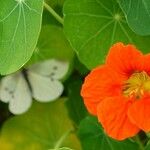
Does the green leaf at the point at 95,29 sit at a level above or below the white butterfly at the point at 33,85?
above

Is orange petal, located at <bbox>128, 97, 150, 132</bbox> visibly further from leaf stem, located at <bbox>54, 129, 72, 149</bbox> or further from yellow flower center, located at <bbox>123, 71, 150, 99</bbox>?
leaf stem, located at <bbox>54, 129, 72, 149</bbox>

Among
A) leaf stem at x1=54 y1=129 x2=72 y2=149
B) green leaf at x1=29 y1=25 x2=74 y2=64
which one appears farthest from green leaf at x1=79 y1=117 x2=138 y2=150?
green leaf at x1=29 y1=25 x2=74 y2=64

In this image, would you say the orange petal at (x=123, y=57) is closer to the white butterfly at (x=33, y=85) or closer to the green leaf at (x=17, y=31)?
the green leaf at (x=17, y=31)

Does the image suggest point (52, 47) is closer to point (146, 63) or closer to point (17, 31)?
point (17, 31)

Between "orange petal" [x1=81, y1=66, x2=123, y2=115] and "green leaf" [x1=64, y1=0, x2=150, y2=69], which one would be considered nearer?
"orange petal" [x1=81, y1=66, x2=123, y2=115]

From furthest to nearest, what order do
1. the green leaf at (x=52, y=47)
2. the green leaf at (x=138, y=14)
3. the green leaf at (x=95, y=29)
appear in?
the green leaf at (x=52, y=47) < the green leaf at (x=95, y=29) < the green leaf at (x=138, y=14)

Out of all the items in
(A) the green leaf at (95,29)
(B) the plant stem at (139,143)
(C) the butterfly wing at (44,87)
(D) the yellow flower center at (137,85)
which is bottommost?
(B) the plant stem at (139,143)

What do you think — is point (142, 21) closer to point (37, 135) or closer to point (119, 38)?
point (119, 38)

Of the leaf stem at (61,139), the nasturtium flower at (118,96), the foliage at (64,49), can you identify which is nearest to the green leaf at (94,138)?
the foliage at (64,49)
